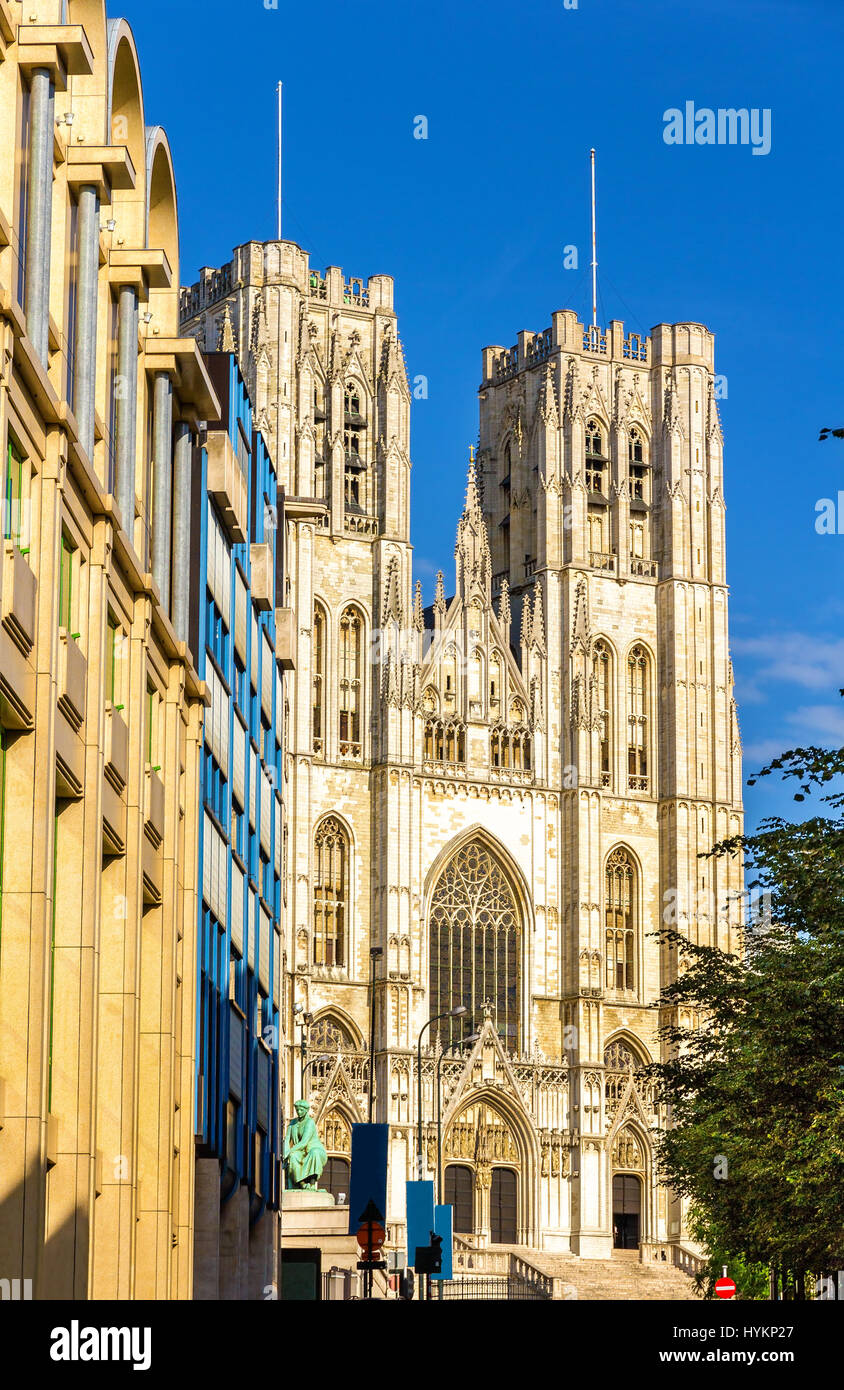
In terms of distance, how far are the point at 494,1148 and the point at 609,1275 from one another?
5.94 metres

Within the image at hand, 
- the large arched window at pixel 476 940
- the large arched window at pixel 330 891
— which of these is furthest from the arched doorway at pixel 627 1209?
the large arched window at pixel 330 891

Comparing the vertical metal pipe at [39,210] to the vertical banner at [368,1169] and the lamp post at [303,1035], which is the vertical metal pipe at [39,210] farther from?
the lamp post at [303,1035]

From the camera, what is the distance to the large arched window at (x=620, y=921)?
87.1 metres

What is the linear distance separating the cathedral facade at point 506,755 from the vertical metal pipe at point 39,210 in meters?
55.4

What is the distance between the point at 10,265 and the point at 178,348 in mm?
10852

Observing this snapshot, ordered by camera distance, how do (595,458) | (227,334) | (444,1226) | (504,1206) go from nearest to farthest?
(444,1226) < (504,1206) < (227,334) < (595,458)

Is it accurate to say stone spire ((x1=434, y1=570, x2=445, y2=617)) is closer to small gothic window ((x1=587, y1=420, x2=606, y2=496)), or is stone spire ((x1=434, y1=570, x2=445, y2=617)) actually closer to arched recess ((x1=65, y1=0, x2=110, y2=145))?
small gothic window ((x1=587, y1=420, x2=606, y2=496))

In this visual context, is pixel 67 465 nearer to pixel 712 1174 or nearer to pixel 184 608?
pixel 184 608

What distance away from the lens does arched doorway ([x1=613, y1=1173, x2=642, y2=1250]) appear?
277 ft

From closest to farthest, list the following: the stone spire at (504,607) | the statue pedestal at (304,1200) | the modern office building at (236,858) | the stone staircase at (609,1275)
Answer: the modern office building at (236,858) → the statue pedestal at (304,1200) → the stone staircase at (609,1275) → the stone spire at (504,607)

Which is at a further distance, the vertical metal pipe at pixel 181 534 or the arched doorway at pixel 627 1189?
the arched doorway at pixel 627 1189

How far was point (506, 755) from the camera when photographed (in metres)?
85.9

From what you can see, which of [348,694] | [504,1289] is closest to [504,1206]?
[504,1289]

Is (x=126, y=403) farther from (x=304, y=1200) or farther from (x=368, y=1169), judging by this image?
(x=304, y=1200)
